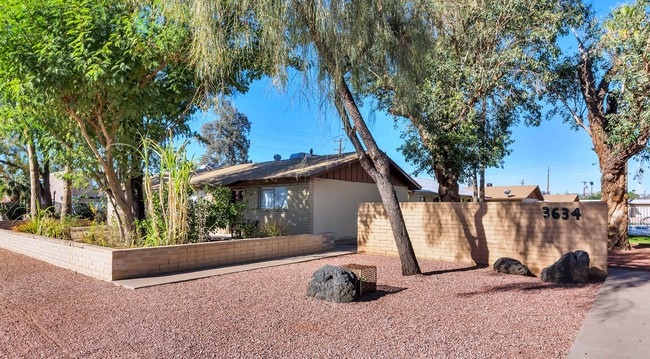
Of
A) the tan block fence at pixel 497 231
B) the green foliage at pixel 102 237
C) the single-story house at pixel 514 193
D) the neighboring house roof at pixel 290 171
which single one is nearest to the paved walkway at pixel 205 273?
the green foliage at pixel 102 237

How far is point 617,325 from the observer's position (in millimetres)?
5105

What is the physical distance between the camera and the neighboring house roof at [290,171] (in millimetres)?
14743

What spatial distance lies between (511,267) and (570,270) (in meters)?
1.22

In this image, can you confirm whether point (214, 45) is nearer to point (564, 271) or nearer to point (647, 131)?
point (564, 271)

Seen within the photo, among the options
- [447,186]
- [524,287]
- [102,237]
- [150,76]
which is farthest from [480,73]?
[102,237]

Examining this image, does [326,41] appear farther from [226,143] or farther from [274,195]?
[226,143]

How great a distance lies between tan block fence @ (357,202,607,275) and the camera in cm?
845

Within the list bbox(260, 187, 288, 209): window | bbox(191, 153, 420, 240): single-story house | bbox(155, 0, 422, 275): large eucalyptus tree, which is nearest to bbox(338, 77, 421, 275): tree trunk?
bbox(155, 0, 422, 275): large eucalyptus tree

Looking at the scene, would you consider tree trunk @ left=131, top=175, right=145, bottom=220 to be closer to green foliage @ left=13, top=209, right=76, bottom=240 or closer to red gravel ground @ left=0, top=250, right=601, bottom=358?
green foliage @ left=13, top=209, right=76, bottom=240

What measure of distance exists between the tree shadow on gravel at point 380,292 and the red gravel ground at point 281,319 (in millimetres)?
19

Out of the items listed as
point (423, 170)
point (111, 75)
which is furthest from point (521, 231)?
point (111, 75)

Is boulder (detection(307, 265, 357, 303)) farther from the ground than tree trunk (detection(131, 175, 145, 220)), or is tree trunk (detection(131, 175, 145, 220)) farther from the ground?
tree trunk (detection(131, 175, 145, 220))

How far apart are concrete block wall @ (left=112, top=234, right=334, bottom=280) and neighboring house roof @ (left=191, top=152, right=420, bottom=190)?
290 centimetres

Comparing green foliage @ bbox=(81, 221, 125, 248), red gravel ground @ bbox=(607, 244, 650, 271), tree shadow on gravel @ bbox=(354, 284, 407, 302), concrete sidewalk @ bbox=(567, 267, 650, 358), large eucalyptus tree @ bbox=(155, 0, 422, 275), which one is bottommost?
red gravel ground @ bbox=(607, 244, 650, 271)
